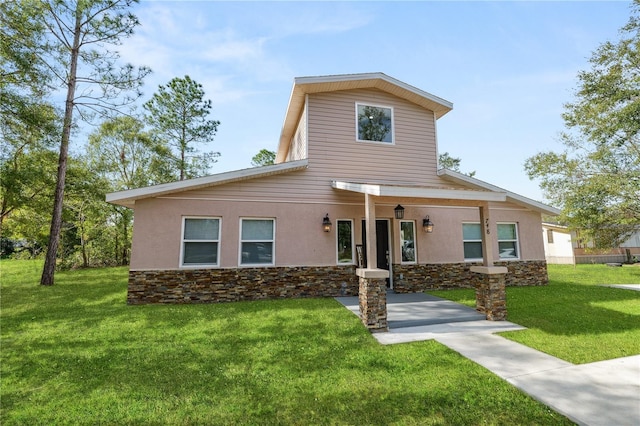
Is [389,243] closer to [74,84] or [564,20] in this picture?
[564,20]

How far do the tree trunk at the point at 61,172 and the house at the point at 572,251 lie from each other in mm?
29343

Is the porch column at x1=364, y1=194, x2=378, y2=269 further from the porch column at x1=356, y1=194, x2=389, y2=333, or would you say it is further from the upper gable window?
the upper gable window

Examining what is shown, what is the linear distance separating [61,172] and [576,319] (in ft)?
52.6

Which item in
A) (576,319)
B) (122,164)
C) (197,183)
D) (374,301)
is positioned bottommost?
(576,319)

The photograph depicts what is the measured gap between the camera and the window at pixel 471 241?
9789mm

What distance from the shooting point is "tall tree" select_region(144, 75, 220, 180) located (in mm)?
18688

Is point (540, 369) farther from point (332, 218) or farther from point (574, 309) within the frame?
point (332, 218)

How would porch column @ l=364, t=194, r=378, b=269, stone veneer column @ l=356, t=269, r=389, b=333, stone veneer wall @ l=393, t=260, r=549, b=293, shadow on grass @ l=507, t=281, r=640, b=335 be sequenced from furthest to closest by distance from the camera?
stone veneer wall @ l=393, t=260, r=549, b=293, porch column @ l=364, t=194, r=378, b=269, shadow on grass @ l=507, t=281, r=640, b=335, stone veneer column @ l=356, t=269, r=389, b=333

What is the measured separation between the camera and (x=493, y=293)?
19.7 feet

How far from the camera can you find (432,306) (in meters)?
6.91

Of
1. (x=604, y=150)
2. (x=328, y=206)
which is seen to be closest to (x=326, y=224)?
(x=328, y=206)

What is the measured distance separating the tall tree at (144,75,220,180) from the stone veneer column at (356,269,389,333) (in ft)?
60.2

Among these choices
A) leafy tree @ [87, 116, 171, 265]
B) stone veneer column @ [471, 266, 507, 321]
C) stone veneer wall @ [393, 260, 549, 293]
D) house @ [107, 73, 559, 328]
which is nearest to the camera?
stone veneer column @ [471, 266, 507, 321]

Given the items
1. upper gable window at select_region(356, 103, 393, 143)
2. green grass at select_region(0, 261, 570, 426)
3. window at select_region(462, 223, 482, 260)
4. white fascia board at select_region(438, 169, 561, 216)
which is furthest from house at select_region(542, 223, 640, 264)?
green grass at select_region(0, 261, 570, 426)
